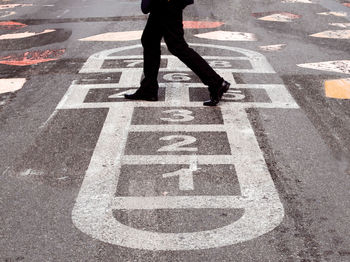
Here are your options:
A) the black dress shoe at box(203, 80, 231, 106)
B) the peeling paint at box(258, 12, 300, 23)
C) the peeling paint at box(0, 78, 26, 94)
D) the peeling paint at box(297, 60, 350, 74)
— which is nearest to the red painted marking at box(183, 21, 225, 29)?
the peeling paint at box(258, 12, 300, 23)

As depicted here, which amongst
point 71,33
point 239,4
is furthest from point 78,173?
point 239,4

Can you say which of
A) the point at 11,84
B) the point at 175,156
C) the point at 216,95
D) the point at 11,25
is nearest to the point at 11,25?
the point at 11,25

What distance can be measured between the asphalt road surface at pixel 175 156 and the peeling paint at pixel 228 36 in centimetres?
46

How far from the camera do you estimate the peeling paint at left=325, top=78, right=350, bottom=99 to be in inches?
273

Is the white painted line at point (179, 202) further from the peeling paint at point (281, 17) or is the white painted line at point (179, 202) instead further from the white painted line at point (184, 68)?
the peeling paint at point (281, 17)

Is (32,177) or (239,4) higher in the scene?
(32,177)

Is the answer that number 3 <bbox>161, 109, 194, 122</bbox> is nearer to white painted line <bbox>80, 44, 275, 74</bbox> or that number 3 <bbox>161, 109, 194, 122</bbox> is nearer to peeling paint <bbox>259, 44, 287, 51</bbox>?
white painted line <bbox>80, 44, 275, 74</bbox>

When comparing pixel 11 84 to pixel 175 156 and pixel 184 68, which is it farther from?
pixel 175 156

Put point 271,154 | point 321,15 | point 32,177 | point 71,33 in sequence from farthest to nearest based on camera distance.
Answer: point 321,15, point 71,33, point 271,154, point 32,177

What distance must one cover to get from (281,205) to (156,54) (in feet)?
9.78

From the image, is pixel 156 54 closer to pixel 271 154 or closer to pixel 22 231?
pixel 271 154

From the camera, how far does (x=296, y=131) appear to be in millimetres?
5676

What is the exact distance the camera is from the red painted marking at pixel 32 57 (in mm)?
8656

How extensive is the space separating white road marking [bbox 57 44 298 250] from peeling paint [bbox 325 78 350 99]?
54 centimetres
